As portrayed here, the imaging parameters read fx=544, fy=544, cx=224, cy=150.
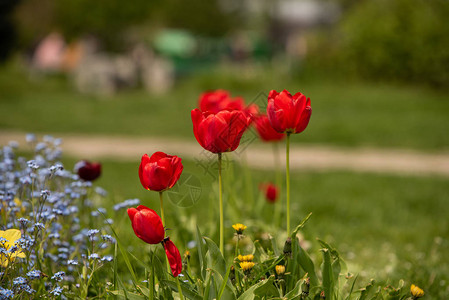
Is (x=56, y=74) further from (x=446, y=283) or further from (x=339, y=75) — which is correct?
(x=446, y=283)

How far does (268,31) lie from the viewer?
4616cm

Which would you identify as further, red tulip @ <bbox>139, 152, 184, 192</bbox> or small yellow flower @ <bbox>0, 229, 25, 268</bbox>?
small yellow flower @ <bbox>0, 229, 25, 268</bbox>

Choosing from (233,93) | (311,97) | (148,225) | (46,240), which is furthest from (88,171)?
(233,93)

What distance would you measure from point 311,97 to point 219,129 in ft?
35.9

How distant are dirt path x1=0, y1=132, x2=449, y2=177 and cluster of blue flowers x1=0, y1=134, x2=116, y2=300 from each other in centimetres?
371

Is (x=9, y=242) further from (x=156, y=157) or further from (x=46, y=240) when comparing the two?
(x=156, y=157)

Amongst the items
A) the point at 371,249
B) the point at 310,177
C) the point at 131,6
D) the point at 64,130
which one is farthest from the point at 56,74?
the point at 371,249

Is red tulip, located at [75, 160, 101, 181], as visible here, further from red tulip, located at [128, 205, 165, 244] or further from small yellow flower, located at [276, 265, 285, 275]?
small yellow flower, located at [276, 265, 285, 275]

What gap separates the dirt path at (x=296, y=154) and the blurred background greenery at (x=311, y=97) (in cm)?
36

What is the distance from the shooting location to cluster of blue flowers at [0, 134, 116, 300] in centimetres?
185

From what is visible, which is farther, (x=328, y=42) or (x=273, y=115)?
(x=328, y=42)

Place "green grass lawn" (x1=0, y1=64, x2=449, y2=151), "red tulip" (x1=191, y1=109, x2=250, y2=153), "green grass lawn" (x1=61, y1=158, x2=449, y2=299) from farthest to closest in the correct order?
"green grass lawn" (x1=0, y1=64, x2=449, y2=151), "green grass lawn" (x1=61, y1=158, x2=449, y2=299), "red tulip" (x1=191, y1=109, x2=250, y2=153)

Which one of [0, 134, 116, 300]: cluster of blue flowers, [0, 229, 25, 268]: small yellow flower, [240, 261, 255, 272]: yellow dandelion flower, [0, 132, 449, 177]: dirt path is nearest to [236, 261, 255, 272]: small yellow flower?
[240, 261, 255, 272]: yellow dandelion flower

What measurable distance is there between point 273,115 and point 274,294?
0.61 m
